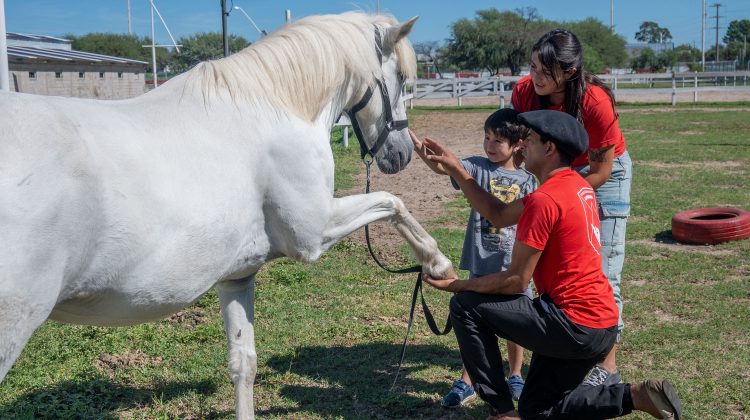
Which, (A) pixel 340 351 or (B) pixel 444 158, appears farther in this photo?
(A) pixel 340 351

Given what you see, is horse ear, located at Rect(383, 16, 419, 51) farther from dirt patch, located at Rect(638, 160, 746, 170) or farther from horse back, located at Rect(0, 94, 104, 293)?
dirt patch, located at Rect(638, 160, 746, 170)

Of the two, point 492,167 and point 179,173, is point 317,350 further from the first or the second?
point 179,173

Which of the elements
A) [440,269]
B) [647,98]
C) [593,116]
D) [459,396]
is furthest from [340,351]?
[647,98]

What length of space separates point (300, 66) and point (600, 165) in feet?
5.37

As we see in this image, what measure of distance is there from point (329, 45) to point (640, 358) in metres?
2.67

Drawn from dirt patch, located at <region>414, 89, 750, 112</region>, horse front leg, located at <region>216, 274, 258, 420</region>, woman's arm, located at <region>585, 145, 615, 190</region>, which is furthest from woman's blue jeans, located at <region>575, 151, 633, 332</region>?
dirt patch, located at <region>414, 89, 750, 112</region>

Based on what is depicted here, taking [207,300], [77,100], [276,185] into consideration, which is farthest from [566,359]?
[207,300]

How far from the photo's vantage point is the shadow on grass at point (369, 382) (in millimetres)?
3844

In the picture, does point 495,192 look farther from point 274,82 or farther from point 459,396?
point 274,82

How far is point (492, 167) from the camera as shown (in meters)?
3.98

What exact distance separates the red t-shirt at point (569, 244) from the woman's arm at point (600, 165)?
1.88 ft

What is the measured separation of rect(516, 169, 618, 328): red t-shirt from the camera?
3000 millimetres

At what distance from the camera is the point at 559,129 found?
3.06m

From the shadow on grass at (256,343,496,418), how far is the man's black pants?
0.57 meters
